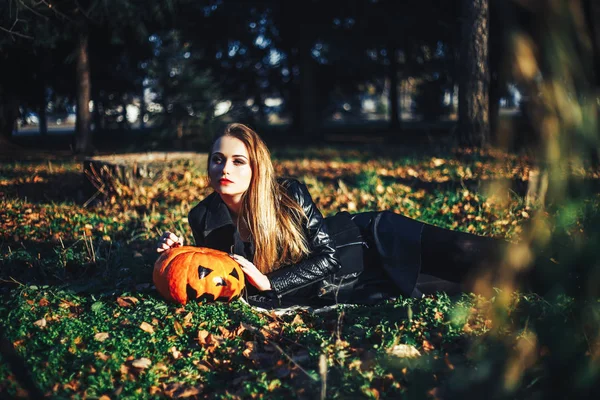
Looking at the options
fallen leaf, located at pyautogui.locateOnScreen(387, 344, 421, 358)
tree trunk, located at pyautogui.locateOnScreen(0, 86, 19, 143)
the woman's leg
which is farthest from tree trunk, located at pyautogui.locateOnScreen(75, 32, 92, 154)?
fallen leaf, located at pyautogui.locateOnScreen(387, 344, 421, 358)

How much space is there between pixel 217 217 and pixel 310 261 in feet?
2.37

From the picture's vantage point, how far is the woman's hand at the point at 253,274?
3.38 metres

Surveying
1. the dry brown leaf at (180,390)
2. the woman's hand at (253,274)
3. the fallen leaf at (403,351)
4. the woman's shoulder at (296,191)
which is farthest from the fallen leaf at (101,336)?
the fallen leaf at (403,351)

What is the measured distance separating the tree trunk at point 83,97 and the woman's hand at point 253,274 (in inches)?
386

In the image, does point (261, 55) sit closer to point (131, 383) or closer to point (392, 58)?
point (392, 58)

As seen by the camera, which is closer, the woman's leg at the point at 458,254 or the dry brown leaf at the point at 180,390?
the dry brown leaf at the point at 180,390

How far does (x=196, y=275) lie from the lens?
3227 millimetres

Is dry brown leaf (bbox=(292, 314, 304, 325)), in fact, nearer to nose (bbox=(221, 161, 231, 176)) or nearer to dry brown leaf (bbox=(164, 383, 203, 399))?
dry brown leaf (bbox=(164, 383, 203, 399))

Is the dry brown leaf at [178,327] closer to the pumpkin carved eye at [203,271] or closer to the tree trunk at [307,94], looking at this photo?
the pumpkin carved eye at [203,271]

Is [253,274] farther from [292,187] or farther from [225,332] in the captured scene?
[292,187]

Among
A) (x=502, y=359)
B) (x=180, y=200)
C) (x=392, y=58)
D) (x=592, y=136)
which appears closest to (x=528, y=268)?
(x=502, y=359)

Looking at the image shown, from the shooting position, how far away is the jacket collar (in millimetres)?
3623

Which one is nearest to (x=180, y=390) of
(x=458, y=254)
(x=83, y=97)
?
(x=458, y=254)

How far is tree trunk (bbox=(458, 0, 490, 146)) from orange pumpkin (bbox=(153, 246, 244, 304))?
7.66m
